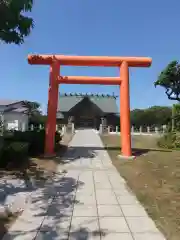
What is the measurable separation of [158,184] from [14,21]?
6.87m

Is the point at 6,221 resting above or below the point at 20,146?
below

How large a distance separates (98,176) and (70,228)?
15.1ft

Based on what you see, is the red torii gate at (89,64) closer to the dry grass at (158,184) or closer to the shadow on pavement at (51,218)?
the dry grass at (158,184)

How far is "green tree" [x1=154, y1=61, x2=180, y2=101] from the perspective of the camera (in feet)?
94.1

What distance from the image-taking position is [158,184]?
7.79 meters

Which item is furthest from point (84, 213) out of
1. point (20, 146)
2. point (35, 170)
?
point (20, 146)

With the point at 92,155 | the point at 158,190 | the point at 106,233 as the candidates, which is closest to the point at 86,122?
the point at 92,155

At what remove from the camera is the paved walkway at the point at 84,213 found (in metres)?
4.33

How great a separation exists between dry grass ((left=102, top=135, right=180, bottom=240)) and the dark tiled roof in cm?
3007

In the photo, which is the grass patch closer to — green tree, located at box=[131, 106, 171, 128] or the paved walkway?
the paved walkway

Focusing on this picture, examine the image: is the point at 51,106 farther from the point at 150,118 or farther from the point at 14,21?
the point at 150,118

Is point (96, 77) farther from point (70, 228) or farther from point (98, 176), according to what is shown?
point (70, 228)

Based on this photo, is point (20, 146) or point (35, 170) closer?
point (35, 170)

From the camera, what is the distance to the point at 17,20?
8.23m
